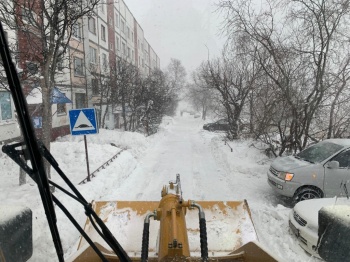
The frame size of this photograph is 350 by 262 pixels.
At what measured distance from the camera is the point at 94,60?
28.1 m

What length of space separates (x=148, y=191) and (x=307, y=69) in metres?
7.87

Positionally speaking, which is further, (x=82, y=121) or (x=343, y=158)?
(x=82, y=121)

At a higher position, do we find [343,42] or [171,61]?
[171,61]

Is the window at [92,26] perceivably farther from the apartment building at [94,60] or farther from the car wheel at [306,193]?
Answer: the car wheel at [306,193]

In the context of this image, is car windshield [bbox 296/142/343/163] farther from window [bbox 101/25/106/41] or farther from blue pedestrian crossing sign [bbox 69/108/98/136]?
window [bbox 101/25/106/41]

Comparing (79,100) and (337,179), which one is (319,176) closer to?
(337,179)

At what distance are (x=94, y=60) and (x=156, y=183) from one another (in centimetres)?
2152

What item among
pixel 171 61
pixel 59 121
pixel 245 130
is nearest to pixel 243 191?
pixel 245 130

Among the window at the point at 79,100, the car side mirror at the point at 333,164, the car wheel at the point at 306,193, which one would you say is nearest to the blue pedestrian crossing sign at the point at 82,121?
the car wheel at the point at 306,193

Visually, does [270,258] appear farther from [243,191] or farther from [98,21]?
[98,21]

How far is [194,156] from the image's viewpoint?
15086 millimetres

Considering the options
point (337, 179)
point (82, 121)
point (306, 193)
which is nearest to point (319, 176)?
point (337, 179)

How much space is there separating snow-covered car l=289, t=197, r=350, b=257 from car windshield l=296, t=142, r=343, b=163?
6.21 feet

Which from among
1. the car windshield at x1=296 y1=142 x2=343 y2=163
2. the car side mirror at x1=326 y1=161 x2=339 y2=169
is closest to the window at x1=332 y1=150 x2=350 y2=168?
the car windshield at x1=296 y1=142 x2=343 y2=163
